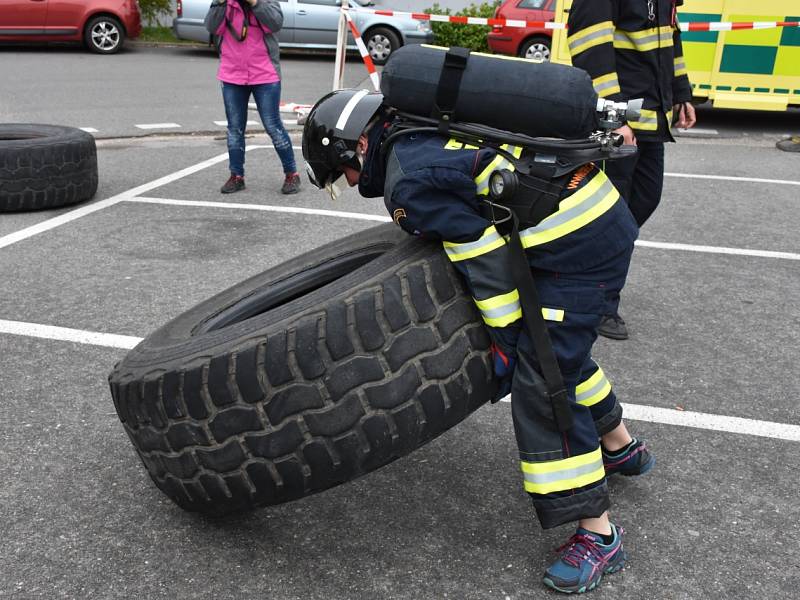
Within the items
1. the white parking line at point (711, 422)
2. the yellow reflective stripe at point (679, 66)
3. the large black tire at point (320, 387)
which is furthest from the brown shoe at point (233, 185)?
the large black tire at point (320, 387)

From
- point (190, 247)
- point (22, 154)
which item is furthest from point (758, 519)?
point (22, 154)

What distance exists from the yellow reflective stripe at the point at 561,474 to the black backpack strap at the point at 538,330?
0.35ft

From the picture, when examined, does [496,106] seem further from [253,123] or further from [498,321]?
[253,123]

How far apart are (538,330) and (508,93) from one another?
2.21 feet

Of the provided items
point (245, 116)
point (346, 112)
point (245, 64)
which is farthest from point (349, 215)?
Answer: point (346, 112)

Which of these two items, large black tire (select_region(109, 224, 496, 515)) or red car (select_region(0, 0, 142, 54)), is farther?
red car (select_region(0, 0, 142, 54))

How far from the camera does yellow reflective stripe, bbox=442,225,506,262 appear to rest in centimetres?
241

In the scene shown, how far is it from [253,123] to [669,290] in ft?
20.7

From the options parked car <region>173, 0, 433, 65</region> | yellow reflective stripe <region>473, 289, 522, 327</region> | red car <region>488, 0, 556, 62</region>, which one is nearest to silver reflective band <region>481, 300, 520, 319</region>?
yellow reflective stripe <region>473, 289, 522, 327</region>

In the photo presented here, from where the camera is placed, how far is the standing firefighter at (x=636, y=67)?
3.90m

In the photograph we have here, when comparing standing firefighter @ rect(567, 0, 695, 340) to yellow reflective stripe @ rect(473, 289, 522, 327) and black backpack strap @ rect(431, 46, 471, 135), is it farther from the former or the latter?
yellow reflective stripe @ rect(473, 289, 522, 327)

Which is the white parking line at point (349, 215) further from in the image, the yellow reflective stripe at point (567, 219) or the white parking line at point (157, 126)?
the yellow reflective stripe at point (567, 219)

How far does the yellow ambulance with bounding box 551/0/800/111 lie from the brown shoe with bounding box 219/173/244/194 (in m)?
4.69

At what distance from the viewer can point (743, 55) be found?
9.92m
